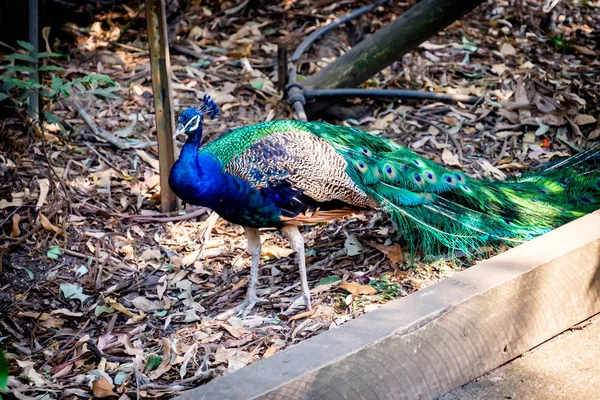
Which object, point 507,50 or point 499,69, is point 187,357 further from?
point 507,50

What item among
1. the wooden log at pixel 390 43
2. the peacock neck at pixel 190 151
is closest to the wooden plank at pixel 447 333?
the peacock neck at pixel 190 151

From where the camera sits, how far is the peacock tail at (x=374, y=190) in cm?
370

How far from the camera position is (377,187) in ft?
12.9

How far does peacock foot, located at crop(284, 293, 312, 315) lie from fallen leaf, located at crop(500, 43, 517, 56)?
3.60 meters

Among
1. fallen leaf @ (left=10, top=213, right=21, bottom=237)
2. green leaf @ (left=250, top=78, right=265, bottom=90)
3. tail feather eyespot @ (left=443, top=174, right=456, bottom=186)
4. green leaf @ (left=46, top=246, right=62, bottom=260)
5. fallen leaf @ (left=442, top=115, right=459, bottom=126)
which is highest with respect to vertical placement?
green leaf @ (left=250, top=78, right=265, bottom=90)

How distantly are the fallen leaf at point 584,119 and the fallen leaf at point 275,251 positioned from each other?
231 cm

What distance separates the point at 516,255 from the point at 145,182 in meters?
2.57

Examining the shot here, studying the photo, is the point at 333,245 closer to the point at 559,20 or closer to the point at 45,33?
the point at 45,33

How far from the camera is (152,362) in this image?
338 centimetres

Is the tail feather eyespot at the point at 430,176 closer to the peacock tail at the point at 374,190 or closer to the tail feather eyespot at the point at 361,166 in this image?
the peacock tail at the point at 374,190

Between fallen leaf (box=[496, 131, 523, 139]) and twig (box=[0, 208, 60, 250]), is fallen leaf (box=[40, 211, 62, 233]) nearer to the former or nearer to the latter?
twig (box=[0, 208, 60, 250])

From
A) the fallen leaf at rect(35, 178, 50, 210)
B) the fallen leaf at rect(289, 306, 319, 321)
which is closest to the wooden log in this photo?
the fallen leaf at rect(35, 178, 50, 210)

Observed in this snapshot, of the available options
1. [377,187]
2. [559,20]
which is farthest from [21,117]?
→ [559,20]

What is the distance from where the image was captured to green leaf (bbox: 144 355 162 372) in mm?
3354
